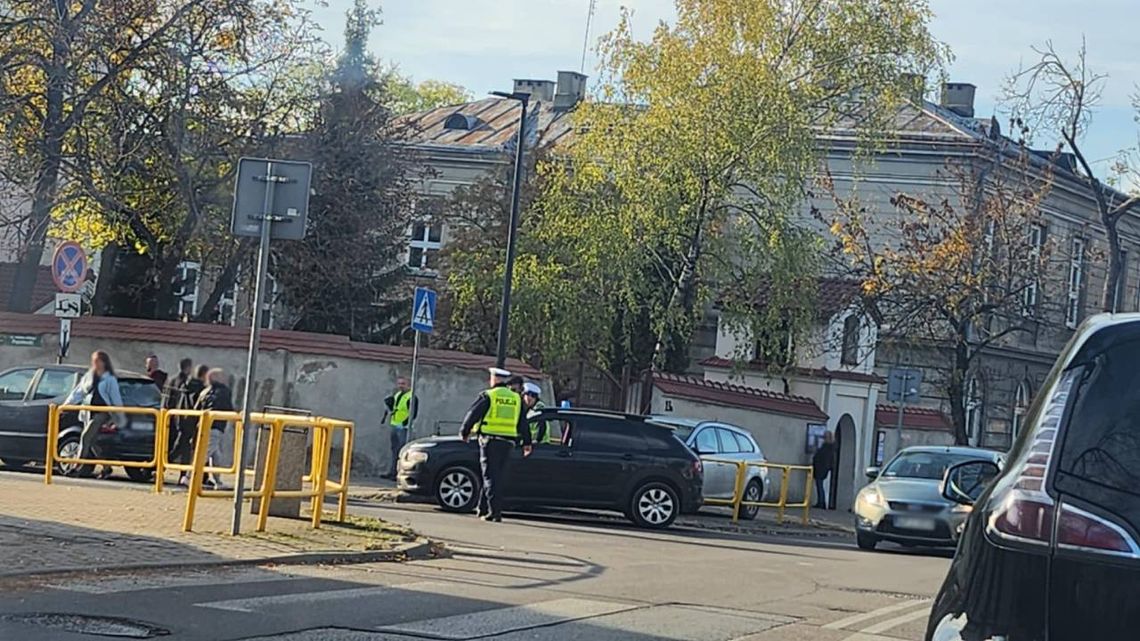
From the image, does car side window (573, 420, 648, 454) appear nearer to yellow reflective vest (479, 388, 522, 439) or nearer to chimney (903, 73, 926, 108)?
yellow reflective vest (479, 388, 522, 439)

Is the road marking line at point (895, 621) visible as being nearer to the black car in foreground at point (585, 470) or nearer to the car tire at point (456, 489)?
the black car in foreground at point (585, 470)

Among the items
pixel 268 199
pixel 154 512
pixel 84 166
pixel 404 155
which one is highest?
pixel 404 155

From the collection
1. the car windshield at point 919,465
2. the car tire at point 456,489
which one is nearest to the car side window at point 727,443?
the car windshield at point 919,465

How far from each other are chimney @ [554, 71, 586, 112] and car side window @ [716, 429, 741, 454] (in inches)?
1376

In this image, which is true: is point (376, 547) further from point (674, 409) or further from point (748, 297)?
point (748, 297)

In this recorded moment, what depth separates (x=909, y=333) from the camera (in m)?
38.2

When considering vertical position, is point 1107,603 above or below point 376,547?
above

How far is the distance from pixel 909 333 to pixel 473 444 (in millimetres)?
19457

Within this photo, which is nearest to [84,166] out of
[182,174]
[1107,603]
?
[182,174]

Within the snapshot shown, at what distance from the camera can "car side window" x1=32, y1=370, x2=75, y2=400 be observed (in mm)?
22438

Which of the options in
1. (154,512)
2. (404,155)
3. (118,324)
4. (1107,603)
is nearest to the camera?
(1107,603)

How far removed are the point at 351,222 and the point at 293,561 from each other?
2855 cm

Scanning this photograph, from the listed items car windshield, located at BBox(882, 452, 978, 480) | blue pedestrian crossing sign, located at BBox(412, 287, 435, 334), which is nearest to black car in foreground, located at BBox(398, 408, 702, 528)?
blue pedestrian crossing sign, located at BBox(412, 287, 435, 334)

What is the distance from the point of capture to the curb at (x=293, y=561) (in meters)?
10.9
